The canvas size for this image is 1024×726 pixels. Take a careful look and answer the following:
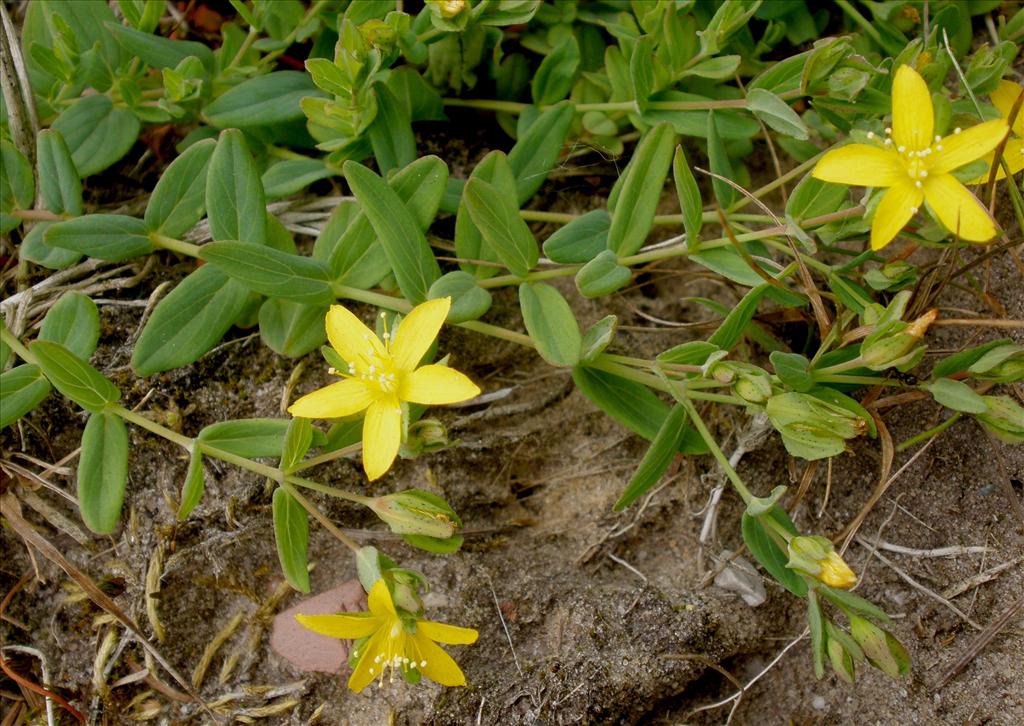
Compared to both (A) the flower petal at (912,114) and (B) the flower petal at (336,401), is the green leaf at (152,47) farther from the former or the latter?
(A) the flower petal at (912,114)

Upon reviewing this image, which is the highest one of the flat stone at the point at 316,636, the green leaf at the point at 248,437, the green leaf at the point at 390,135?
the green leaf at the point at 390,135

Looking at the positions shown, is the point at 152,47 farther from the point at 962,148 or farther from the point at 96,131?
the point at 962,148

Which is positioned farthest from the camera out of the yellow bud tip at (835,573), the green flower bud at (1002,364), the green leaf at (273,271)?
the green leaf at (273,271)

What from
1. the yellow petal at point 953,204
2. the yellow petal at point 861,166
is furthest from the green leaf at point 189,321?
the yellow petal at point 953,204

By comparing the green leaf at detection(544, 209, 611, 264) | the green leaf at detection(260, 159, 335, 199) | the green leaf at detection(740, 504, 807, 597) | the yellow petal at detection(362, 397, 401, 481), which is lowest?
the green leaf at detection(740, 504, 807, 597)

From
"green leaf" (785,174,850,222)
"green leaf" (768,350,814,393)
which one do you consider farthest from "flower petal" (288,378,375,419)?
"green leaf" (785,174,850,222)

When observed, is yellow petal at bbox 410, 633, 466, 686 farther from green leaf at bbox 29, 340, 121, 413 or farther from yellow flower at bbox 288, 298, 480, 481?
green leaf at bbox 29, 340, 121, 413

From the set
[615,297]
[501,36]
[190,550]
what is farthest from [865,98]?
[190,550]

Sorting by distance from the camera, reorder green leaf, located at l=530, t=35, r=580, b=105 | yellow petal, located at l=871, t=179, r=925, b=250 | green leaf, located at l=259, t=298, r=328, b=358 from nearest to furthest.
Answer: yellow petal, located at l=871, t=179, r=925, b=250 → green leaf, located at l=259, t=298, r=328, b=358 → green leaf, located at l=530, t=35, r=580, b=105

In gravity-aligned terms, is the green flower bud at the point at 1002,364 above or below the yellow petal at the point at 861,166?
below
